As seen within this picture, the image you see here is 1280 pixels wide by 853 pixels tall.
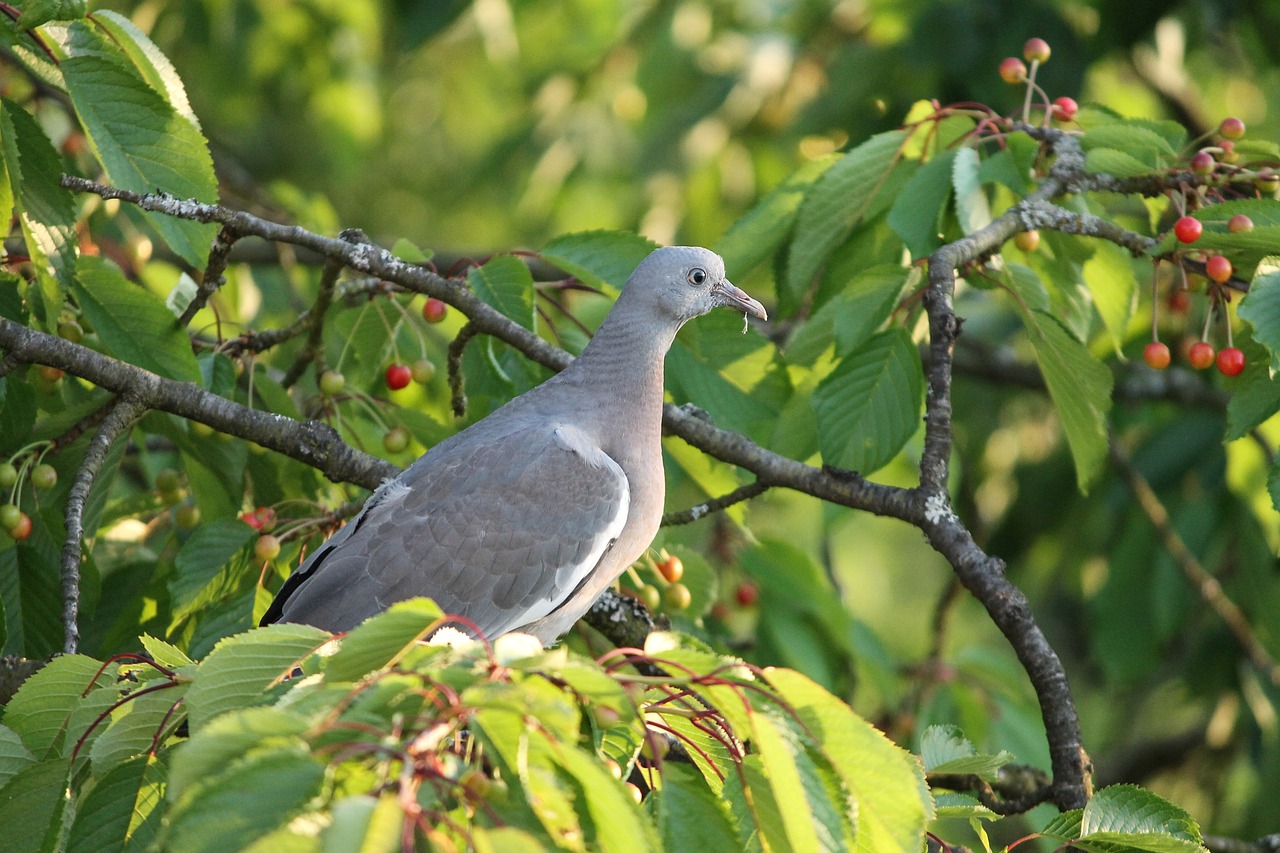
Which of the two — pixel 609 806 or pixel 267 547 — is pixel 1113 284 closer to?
pixel 267 547

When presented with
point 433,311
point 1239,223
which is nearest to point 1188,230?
point 1239,223

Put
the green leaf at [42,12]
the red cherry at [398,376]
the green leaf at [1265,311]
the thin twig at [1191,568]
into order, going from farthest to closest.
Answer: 1. the thin twig at [1191,568]
2. the red cherry at [398,376]
3. the green leaf at [1265,311]
4. the green leaf at [42,12]

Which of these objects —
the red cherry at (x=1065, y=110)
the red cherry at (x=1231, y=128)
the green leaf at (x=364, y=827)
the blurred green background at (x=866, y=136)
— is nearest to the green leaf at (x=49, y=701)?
the green leaf at (x=364, y=827)

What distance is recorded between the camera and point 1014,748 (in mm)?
4906

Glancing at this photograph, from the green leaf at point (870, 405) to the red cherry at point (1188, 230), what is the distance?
28.0 inches

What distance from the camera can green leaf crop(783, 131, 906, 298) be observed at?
11.9 feet

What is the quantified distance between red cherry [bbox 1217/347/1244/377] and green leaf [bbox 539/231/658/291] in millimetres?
1616

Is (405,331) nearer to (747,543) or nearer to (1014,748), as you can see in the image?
(747,543)

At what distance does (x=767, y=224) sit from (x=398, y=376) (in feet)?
3.95

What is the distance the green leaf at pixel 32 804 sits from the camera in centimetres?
216

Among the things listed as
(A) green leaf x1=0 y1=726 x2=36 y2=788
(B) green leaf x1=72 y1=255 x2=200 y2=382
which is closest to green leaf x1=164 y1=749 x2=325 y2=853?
(A) green leaf x1=0 y1=726 x2=36 y2=788

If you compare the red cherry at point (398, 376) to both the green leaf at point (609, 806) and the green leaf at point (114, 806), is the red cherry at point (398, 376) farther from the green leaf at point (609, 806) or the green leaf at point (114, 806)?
the green leaf at point (609, 806)

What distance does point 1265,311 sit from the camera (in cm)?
284

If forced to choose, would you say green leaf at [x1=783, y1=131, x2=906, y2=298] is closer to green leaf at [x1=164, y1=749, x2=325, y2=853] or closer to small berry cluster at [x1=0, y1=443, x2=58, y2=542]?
small berry cluster at [x1=0, y1=443, x2=58, y2=542]
